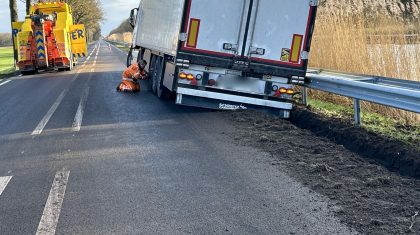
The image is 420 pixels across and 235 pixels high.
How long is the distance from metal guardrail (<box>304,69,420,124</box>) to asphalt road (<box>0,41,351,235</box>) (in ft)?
6.83

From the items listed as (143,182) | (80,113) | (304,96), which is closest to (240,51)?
(304,96)

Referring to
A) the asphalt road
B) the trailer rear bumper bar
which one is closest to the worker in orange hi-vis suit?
the trailer rear bumper bar

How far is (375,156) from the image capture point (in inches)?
256

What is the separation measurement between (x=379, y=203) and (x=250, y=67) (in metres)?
5.33

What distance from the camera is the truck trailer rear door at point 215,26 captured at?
921 centimetres

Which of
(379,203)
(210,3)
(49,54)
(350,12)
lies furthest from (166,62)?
(49,54)

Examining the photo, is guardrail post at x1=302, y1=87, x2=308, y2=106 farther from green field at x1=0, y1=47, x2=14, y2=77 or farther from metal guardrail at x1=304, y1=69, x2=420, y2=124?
green field at x1=0, y1=47, x2=14, y2=77

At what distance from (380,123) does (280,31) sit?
2692 mm

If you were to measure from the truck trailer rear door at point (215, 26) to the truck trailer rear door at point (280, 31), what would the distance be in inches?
9.5

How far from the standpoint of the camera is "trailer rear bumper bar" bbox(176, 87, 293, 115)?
951 centimetres

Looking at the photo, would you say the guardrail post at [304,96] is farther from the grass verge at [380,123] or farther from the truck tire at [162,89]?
the truck tire at [162,89]

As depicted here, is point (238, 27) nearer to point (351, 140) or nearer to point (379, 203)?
point (351, 140)

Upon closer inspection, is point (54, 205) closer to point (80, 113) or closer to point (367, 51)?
point (80, 113)

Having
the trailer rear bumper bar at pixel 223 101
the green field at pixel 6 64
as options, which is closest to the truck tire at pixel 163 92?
the trailer rear bumper bar at pixel 223 101
